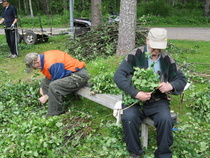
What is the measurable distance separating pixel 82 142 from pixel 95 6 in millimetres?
7591

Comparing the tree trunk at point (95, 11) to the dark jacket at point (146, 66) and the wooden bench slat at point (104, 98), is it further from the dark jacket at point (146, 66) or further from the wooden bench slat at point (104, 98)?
the dark jacket at point (146, 66)

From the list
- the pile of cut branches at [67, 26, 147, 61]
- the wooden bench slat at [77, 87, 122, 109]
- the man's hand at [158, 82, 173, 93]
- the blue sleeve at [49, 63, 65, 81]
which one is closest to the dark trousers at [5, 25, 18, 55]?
the pile of cut branches at [67, 26, 147, 61]

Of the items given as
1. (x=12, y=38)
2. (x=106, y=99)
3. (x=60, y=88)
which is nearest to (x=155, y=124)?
(x=106, y=99)

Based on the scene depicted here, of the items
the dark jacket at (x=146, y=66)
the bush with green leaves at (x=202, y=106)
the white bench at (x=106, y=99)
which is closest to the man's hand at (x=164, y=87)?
the dark jacket at (x=146, y=66)

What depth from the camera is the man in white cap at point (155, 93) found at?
3.08 meters

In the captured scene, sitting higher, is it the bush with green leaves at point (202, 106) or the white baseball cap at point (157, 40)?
the white baseball cap at point (157, 40)

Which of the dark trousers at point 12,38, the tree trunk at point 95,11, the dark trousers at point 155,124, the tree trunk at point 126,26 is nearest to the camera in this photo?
the dark trousers at point 155,124

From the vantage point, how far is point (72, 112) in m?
4.50

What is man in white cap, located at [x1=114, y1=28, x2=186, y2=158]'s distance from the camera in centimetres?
308

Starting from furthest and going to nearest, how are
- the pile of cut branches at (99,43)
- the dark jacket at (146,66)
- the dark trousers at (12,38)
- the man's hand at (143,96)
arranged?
the dark trousers at (12,38), the pile of cut branches at (99,43), the dark jacket at (146,66), the man's hand at (143,96)

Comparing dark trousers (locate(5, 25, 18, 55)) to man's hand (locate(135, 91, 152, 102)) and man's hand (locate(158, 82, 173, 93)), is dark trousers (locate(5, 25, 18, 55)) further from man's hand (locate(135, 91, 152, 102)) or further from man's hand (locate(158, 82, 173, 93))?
man's hand (locate(158, 82, 173, 93))

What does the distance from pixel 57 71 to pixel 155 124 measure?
193cm

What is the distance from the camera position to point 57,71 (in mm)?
4312

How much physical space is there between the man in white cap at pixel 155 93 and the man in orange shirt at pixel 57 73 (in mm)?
1224
